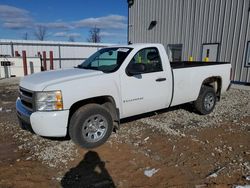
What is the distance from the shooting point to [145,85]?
4.59 metres

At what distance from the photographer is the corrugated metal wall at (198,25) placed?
10062mm

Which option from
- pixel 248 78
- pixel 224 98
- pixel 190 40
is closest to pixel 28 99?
pixel 224 98

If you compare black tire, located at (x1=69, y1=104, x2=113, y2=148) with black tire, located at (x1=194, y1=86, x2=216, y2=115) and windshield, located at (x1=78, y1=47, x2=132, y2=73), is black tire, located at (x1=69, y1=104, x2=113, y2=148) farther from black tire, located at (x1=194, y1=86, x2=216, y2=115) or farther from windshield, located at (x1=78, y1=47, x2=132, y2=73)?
black tire, located at (x1=194, y1=86, x2=216, y2=115)

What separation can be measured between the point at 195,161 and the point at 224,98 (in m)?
5.50

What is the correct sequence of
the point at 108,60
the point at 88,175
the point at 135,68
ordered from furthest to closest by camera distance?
the point at 108,60
the point at 135,68
the point at 88,175

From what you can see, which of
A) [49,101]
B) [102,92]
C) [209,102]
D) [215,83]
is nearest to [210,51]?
[215,83]

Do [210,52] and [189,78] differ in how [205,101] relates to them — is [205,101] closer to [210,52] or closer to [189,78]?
[189,78]

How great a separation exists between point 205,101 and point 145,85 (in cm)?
229

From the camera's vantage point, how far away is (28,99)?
3844 millimetres

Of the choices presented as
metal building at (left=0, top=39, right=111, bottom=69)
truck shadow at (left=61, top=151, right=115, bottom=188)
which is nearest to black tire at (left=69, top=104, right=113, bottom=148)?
truck shadow at (left=61, top=151, right=115, bottom=188)

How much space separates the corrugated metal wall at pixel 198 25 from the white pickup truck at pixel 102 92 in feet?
18.6

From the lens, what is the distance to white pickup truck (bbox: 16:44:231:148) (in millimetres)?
3631

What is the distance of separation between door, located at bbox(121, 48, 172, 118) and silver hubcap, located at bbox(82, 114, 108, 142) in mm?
550

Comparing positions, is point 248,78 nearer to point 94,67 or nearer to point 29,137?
point 94,67
